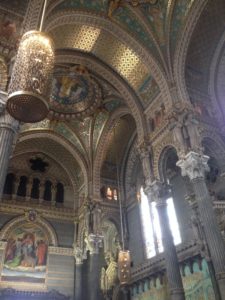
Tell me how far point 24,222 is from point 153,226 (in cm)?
698

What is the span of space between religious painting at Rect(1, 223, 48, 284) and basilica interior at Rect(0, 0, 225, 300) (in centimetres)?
5

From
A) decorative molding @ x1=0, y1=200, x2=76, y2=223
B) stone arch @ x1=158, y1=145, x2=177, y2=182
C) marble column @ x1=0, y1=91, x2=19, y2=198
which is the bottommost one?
marble column @ x1=0, y1=91, x2=19, y2=198

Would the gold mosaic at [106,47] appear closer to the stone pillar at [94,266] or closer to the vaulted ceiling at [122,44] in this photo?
the vaulted ceiling at [122,44]

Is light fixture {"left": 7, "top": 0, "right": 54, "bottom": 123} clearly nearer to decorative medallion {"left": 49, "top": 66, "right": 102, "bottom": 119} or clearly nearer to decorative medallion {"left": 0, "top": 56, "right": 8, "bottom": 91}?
decorative medallion {"left": 0, "top": 56, "right": 8, "bottom": 91}

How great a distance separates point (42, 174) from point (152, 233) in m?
7.50

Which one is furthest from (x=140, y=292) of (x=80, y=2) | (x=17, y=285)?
(x=80, y=2)

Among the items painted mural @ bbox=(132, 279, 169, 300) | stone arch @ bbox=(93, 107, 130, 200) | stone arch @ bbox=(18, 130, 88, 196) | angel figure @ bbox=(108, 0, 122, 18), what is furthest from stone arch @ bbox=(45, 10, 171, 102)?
painted mural @ bbox=(132, 279, 169, 300)

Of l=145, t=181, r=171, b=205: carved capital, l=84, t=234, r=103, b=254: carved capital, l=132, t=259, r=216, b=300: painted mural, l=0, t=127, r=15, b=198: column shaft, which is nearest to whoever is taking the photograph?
l=0, t=127, r=15, b=198: column shaft

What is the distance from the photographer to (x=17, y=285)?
14102mm

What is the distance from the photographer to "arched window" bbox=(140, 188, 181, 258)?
41.8 feet

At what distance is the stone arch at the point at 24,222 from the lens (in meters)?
15.2

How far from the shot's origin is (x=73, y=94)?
48.4 feet

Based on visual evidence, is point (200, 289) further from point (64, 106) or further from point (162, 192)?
point (64, 106)

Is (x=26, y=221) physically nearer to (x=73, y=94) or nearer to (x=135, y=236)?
(x=135, y=236)
